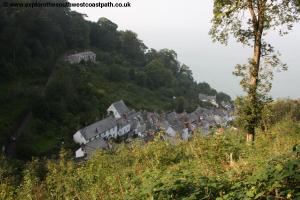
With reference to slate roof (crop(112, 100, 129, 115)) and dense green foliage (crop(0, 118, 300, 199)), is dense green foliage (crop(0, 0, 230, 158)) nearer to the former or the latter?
slate roof (crop(112, 100, 129, 115))

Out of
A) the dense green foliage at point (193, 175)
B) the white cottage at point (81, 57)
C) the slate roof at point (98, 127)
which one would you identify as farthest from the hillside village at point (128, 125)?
the dense green foliage at point (193, 175)

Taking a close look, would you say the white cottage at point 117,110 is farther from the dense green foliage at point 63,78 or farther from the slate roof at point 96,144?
the slate roof at point 96,144

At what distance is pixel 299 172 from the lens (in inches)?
230

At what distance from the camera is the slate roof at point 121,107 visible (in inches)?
2465

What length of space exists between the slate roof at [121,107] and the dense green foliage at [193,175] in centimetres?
4764

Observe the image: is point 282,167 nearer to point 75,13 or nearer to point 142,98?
point 142,98

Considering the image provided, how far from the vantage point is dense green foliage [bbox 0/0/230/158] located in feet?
163

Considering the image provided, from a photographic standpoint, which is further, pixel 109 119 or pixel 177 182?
pixel 109 119

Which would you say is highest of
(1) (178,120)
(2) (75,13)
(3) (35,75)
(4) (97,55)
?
(2) (75,13)

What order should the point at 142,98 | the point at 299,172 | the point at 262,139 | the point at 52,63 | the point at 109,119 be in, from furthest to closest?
1. the point at 142,98
2. the point at 52,63
3. the point at 109,119
4. the point at 262,139
5. the point at 299,172

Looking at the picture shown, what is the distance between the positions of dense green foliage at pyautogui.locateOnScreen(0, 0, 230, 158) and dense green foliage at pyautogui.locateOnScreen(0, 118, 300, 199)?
109 ft

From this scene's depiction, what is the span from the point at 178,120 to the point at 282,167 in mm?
61735

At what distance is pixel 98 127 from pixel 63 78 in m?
8.30

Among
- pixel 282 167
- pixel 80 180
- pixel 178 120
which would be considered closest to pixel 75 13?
pixel 178 120
